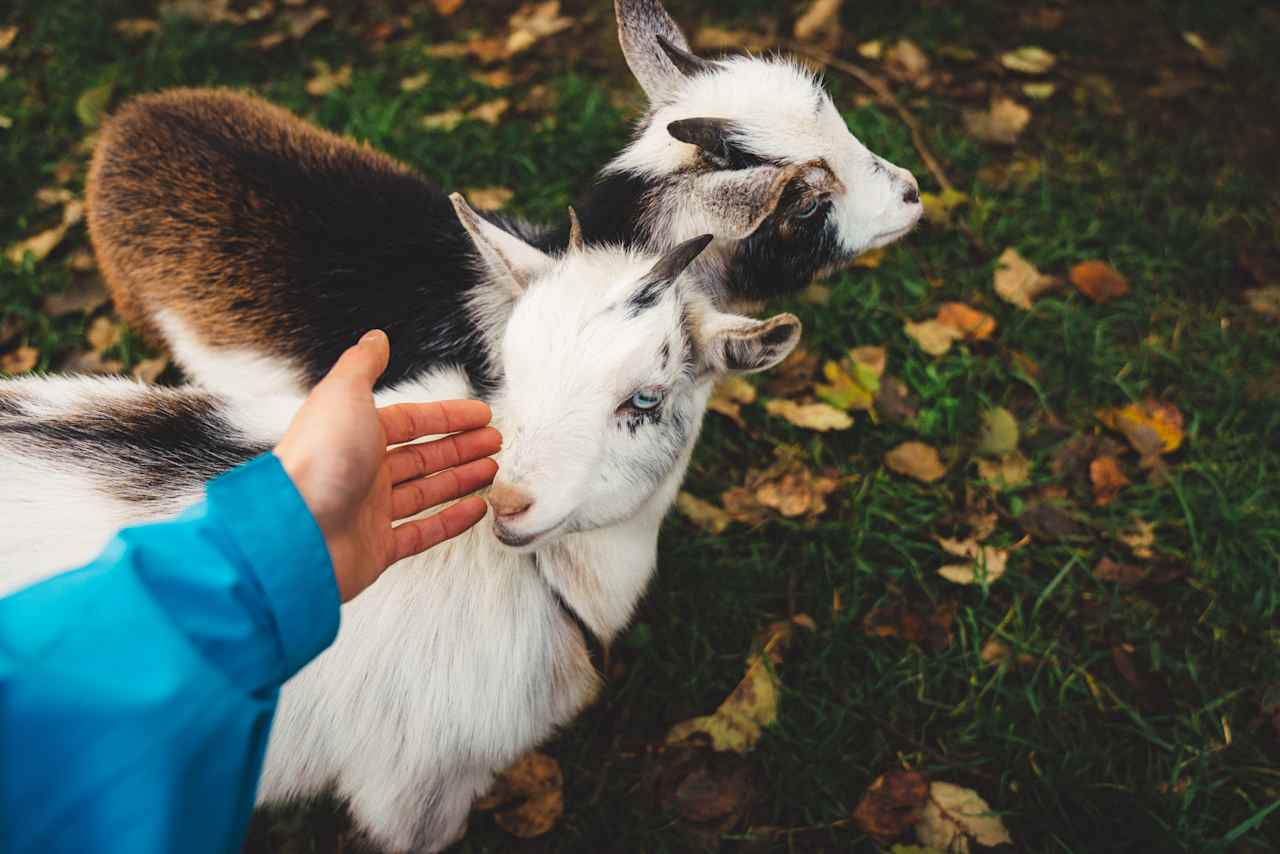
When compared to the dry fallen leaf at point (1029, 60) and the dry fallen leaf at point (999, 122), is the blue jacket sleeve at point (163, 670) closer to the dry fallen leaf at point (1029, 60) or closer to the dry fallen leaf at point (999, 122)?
the dry fallen leaf at point (999, 122)

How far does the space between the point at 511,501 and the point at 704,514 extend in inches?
52.2

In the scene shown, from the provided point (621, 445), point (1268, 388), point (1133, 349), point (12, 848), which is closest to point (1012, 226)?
point (1133, 349)

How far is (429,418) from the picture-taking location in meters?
1.80

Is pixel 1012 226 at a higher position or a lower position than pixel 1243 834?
higher

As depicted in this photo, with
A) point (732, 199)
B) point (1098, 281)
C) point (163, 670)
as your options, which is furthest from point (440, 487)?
point (1098, 281)

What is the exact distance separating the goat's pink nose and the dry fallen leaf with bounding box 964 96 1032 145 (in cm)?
319

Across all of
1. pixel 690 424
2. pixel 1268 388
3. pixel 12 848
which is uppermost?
pixel 12 848

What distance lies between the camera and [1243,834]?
2170mm

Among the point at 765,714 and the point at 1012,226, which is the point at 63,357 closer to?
the point at 765,714

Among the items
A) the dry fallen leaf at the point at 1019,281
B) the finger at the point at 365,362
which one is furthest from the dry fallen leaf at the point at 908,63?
the finger at the point at 365,362

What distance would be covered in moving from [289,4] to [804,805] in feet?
15.7

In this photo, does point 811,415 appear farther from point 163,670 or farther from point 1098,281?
point 163,670

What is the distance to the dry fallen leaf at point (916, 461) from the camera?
2.85 m

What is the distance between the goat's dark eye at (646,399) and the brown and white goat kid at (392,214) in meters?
0.61
